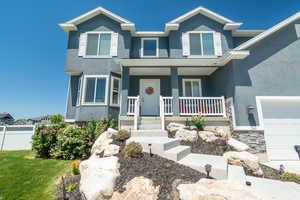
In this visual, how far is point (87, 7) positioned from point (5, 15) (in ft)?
18.2

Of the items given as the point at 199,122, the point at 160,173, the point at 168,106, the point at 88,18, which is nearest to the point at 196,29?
the point at 168,106

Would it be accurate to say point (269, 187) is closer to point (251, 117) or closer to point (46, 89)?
point (251, 117)

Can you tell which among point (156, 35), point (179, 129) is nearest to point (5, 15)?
point (156, 35)

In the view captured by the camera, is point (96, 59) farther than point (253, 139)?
Yes

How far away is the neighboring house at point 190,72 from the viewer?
23.5 ft

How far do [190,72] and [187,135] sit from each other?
193 inches

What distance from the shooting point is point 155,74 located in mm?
10172

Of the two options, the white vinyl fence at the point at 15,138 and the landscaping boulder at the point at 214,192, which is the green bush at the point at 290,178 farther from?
the white vinyl fence at the point at 15,138

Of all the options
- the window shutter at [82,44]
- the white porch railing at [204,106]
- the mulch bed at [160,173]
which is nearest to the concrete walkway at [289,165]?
the white porch railing at [204,106]

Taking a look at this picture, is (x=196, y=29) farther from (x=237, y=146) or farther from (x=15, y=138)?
A: (x=15, y=138)

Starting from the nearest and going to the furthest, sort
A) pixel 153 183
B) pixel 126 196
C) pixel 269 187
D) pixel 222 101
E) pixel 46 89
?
1. pixel 126 196
2. pixel 153 183
3. pixel 269 187
4. pixel 222 101
5. pixel 46 89

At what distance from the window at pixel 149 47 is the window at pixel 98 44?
2625 millimetres

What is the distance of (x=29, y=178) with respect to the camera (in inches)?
171

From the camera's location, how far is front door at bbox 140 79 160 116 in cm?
1011
